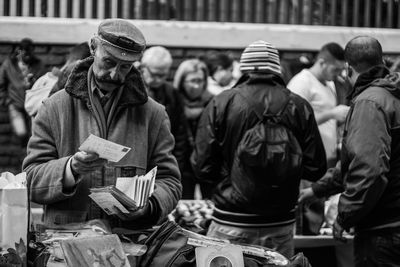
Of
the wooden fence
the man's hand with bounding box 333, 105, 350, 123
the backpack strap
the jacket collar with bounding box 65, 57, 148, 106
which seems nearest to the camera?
the jacket collar with bounding box 65, 57, 148, 106

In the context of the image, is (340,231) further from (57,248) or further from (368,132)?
(57,248)

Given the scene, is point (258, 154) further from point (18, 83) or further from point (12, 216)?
point (18, 83)

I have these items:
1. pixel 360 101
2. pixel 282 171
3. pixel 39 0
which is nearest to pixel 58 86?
pixel 282 171

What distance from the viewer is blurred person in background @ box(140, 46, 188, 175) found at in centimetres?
903

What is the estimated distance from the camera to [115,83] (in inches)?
177

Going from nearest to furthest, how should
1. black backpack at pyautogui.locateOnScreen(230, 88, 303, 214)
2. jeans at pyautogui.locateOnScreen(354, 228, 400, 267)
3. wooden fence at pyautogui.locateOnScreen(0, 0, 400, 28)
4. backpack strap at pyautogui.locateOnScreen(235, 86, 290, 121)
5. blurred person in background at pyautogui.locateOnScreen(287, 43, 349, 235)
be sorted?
jeans at pyautogui.locateOnScreen(354, 228, 400, 267), black backpack at pyautogui.locateOnScreen(230, 88, 303, 214), backpack strap at pyautogui.locateOnScreen(235, 86, 290, 121), blurred person in background at pyautogui.locateOnScreen(287, 43, 349, 235), wooden fence at pyautogui.locateOnScreen(0, 0, 400, 28)

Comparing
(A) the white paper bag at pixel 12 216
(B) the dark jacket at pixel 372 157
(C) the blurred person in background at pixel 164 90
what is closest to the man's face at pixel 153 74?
(C) the blurred person in background at pixel 164 90

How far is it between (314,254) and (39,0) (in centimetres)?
572

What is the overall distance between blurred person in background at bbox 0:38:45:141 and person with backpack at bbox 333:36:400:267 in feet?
14.7

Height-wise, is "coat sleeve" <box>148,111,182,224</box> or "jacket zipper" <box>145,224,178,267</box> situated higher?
"coat sleeve" <box>148,111,182,224</box>

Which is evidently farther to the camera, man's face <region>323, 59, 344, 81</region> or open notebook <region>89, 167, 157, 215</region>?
man's face <region>323, 59, 344, 81</region>

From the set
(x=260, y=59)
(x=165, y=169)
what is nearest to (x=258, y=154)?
(x=260, y=59)

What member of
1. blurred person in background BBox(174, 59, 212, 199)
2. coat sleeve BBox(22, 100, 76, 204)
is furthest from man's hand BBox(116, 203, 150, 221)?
blurred person in background BBox(174, 59, 212, 199)

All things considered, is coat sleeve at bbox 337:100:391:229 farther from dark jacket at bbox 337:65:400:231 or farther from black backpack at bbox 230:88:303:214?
black backpack at bbox 230:88:303:214
